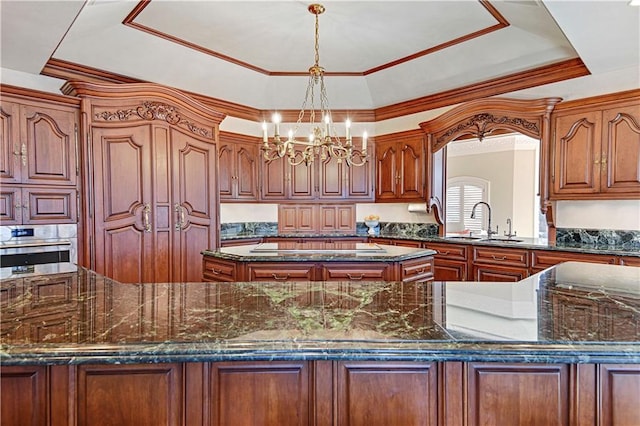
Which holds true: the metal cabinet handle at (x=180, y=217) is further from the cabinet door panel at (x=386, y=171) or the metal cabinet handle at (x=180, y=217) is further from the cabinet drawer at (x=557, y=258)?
the cabinet drawer at (x=557, y=258)

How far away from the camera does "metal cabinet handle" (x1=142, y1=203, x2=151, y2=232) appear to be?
12.3 ft

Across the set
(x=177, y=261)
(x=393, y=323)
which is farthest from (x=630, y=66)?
(x=177, y=261)

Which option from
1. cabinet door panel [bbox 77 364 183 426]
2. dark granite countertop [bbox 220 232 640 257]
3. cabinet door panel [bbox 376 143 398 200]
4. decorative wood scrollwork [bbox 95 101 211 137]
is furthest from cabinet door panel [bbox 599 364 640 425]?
cabinet door panel [bbox 376 143 398 200]

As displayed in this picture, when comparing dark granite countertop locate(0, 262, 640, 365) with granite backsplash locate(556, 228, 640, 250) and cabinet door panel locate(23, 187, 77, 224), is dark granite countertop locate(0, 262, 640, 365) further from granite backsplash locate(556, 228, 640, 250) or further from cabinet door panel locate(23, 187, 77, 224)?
granite backsplash locate(556, 228, 640, 250)

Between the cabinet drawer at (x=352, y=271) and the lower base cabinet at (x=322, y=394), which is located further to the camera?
the cabinet drawer at (x=352, y=271)

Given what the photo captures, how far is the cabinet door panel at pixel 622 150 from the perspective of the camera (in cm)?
335

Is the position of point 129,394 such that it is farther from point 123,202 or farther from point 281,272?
point 123,202

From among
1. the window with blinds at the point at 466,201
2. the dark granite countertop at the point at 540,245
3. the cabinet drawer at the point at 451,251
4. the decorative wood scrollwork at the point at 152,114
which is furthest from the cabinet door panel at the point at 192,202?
the window with blinds at the point at 466,201

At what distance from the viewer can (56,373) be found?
1020 mm

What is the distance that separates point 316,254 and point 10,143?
2.74m

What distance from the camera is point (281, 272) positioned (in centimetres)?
292

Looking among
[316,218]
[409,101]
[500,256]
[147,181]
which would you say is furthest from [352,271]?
[409,101]

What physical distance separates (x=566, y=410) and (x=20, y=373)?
1537 millimetres

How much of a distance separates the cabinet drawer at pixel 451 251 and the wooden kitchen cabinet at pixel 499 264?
0.12 metres
